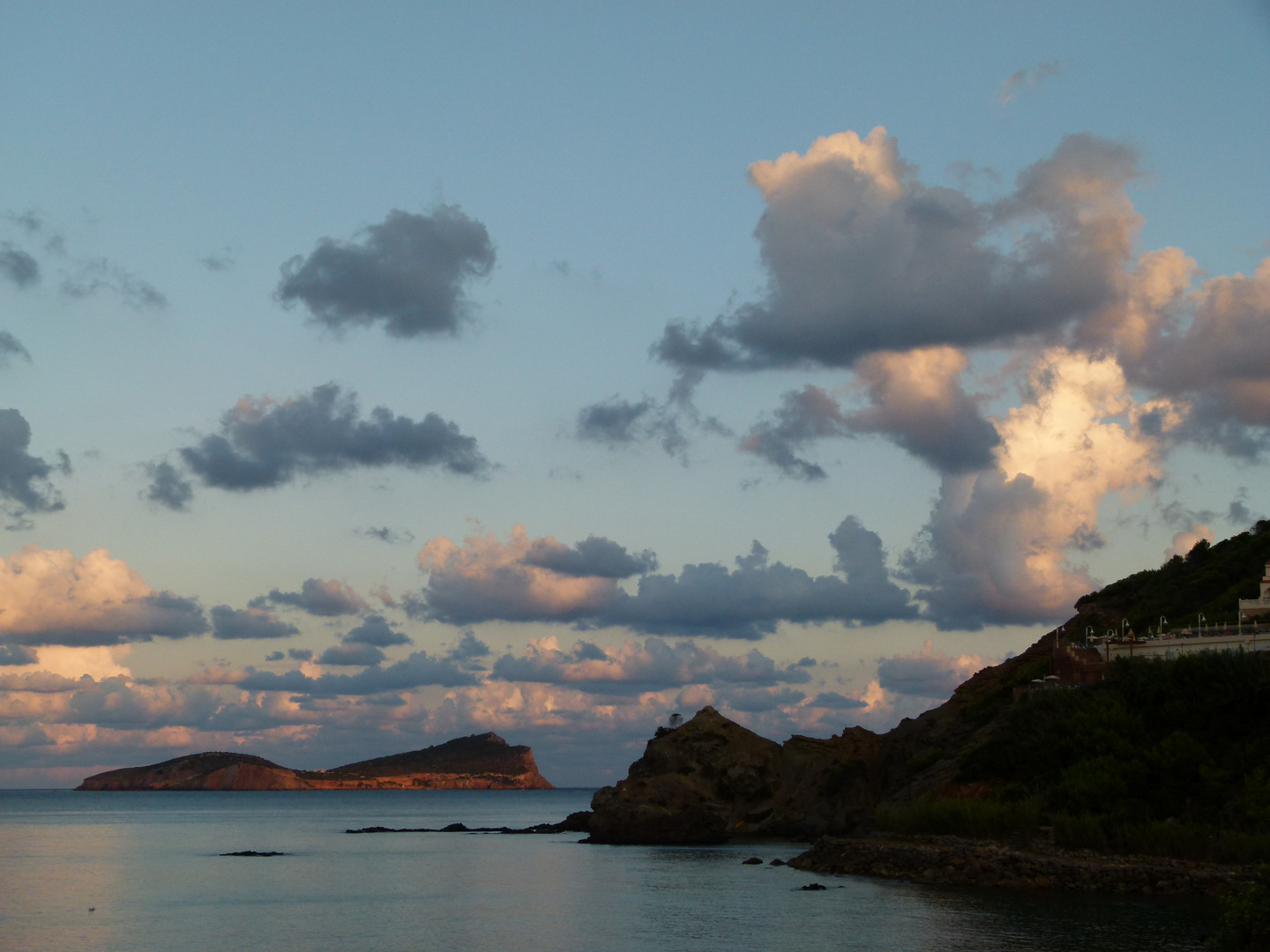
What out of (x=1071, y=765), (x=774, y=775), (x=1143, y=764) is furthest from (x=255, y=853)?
(x=1143, y=764)

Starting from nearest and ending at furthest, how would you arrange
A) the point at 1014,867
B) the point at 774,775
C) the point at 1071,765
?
the point at 1014,867 < the point at 1071,765 < the point at 774,775

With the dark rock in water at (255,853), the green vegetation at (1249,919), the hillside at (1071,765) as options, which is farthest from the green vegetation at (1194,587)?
the dark rock in water at (255,853)

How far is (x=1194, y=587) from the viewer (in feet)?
390

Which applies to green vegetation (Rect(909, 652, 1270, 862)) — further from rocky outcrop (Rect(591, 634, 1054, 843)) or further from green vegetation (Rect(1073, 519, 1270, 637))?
green vegetation (Rect(1073, 519, 1270, 637))

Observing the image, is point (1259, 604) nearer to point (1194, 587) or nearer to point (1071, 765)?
point (1071, 765)

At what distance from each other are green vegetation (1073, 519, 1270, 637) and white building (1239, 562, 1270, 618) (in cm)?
942

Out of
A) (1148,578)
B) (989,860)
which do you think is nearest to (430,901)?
(989,860)

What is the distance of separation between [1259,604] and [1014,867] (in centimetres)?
3447

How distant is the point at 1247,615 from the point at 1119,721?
65.8ft

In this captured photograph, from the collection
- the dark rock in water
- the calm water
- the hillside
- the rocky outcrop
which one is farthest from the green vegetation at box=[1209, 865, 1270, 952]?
the dark rock in water

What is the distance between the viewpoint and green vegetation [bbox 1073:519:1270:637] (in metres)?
109

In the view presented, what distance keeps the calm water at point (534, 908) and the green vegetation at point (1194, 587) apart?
4148 centimetres

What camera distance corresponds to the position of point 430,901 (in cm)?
7669

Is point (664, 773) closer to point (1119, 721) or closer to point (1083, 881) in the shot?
point (1119, 721)
